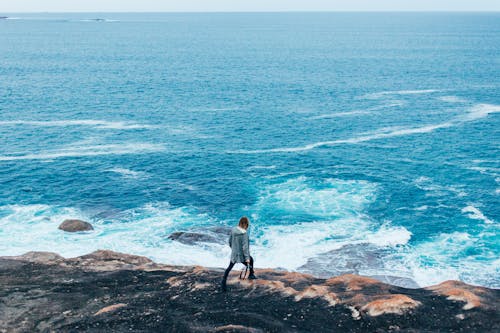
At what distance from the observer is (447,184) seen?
7238 cm

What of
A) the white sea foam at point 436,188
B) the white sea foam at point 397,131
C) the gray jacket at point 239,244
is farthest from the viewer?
the white sea foam at point 397,131

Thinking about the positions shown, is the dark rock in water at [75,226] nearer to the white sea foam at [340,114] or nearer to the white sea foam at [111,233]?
the white sea foam at [111,233]

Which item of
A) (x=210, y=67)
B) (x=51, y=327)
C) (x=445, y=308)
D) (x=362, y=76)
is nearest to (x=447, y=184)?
(x=445, y=308)

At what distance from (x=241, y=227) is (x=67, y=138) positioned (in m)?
72.0

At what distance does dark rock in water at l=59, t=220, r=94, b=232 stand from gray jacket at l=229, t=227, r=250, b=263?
34.8 meters

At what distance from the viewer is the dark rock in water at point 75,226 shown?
58875 millimetres

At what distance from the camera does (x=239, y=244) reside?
1136 inches

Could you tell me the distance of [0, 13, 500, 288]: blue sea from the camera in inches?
2184

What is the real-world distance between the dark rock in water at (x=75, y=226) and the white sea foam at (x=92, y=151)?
2649cm

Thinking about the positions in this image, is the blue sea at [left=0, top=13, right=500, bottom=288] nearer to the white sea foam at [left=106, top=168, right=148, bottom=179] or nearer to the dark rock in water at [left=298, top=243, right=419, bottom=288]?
the dark rock in water at [left=298, top=243, right=419, bottom=288]

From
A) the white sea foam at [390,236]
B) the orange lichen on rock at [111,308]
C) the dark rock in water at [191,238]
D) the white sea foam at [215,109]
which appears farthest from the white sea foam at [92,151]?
the orange lichen on rock at [111,308]

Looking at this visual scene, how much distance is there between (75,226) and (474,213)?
1888 inches

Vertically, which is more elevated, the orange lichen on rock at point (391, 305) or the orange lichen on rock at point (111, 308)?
the orange lichen on rock at point (391, 305)

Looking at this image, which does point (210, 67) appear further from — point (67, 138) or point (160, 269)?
point (160, 269)
